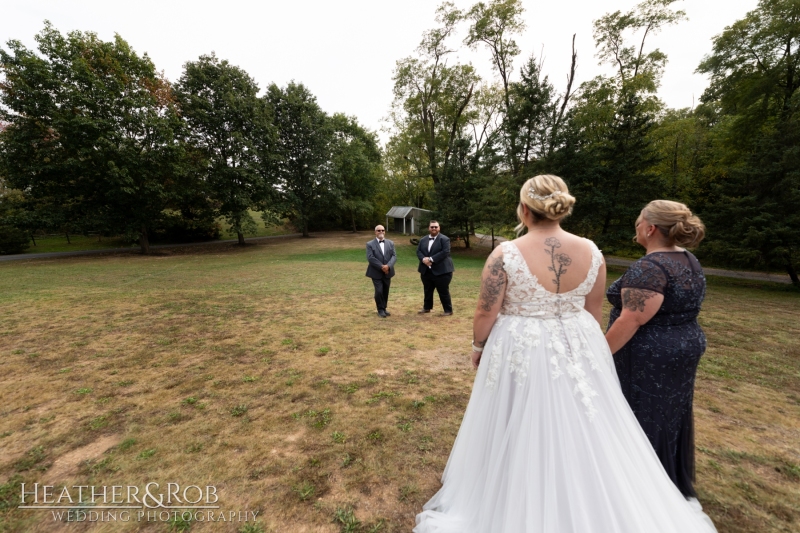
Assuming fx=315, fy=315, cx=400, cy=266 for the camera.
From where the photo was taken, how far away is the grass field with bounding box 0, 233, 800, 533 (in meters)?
2.45

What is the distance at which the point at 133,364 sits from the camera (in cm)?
496

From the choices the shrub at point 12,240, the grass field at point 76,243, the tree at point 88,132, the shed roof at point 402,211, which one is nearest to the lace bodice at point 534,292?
the tree at point 88,132

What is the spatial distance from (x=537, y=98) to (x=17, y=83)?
29.4 m

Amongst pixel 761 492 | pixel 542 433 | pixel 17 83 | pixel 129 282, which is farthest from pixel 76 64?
pixel 761 492

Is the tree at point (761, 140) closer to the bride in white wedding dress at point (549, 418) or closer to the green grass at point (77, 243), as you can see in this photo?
the bride in white wedding dress at point (549, 418)

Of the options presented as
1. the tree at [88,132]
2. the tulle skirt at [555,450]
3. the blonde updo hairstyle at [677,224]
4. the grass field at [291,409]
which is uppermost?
the tree at [88,132]

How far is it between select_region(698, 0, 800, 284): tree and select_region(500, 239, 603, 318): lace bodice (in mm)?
15026

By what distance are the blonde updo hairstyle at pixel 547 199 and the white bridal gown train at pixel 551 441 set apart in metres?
0.27

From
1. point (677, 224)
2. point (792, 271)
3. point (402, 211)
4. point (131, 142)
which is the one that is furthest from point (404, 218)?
point (677, 224)

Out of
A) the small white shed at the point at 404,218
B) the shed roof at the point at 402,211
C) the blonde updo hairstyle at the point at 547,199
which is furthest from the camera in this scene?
the small white shed at the point at 404,218

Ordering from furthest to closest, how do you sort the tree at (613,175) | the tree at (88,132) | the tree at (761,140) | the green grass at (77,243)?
the green grass at (77,243) < the tree at (88,132) < the tree at (613,175) < the tree at (761,140)

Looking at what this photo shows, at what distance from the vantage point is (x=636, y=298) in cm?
203

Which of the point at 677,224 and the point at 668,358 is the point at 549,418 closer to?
the point at 668,358

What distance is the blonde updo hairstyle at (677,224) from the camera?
2002 millimetres
